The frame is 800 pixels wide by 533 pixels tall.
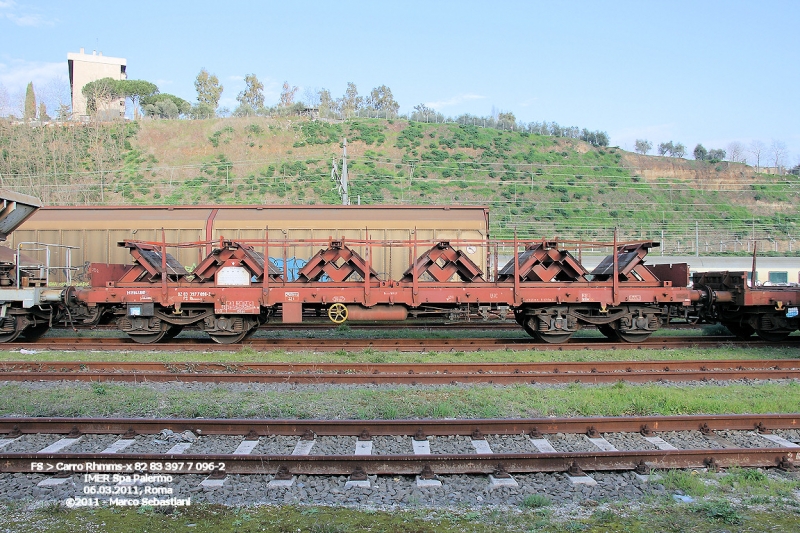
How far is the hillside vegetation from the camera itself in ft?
161

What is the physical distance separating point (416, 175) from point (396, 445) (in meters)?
51.3

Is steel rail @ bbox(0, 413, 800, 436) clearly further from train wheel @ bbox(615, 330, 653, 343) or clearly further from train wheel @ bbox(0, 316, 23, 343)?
train wheel @ bbox(0, 316, 23, 343)

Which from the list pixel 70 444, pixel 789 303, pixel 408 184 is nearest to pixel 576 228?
pixel 408 184

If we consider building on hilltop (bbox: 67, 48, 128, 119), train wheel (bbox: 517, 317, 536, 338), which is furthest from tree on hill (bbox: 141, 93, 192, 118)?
train wheel (bbox: 517, 317, 536, 338)

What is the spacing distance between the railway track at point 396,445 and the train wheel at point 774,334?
8.07m

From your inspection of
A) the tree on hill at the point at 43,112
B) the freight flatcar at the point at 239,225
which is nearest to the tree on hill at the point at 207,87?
the tree on hill at the point at 43,112

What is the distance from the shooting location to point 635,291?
1323 cm

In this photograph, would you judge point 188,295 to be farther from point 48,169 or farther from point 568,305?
point 48,169

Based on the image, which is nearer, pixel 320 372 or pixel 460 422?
pixel 460 422

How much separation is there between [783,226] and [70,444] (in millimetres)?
60425

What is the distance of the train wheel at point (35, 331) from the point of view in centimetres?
1435

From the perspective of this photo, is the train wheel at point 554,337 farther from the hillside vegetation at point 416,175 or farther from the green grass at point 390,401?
the hillside vegetation at point 416,175

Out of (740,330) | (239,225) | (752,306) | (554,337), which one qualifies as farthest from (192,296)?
(740,330)

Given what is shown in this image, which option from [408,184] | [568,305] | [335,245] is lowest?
[568,305]
